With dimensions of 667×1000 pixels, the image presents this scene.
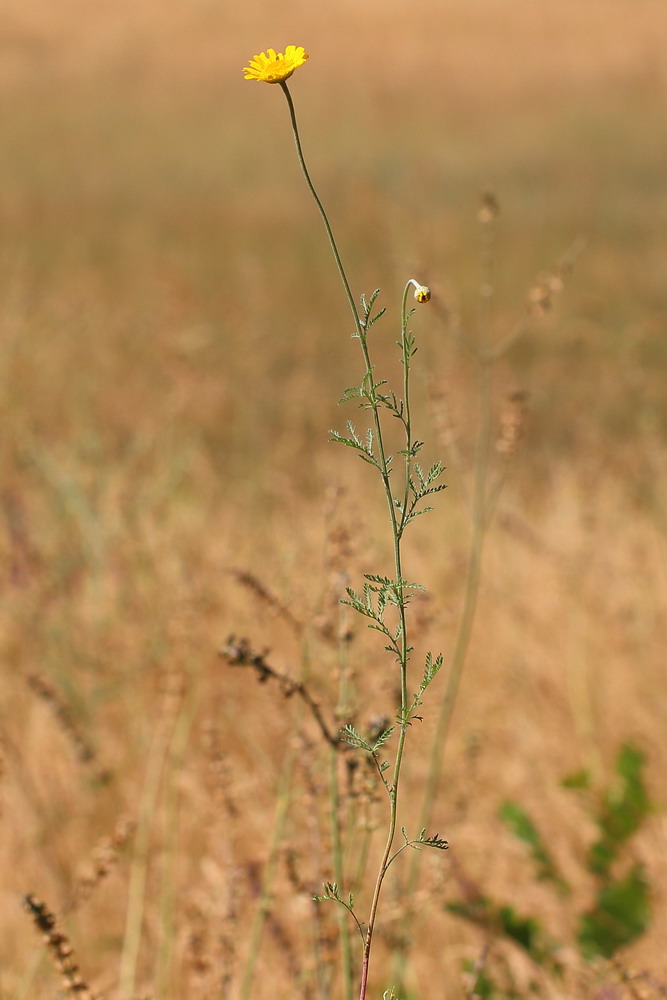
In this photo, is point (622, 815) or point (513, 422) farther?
point (622, 815)

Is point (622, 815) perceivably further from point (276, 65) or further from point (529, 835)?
point (276, 65)

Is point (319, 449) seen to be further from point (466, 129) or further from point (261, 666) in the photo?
point (466, 129)

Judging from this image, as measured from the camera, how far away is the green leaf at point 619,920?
153cm

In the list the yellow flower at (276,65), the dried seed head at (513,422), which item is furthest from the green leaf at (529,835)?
the yellow flower at (276,65)

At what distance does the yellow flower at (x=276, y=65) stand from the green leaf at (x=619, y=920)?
1.38 m

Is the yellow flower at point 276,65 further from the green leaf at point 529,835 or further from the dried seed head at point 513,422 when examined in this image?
the green leaf at point 529,835

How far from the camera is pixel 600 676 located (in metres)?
2.50

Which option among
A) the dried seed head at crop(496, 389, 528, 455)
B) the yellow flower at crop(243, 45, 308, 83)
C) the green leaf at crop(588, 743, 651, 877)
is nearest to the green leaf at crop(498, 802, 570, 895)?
the green leaf at crop(588, 743, 651, 877)

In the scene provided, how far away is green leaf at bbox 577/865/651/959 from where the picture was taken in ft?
5.03

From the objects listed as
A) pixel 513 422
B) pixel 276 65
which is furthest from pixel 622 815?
pixel 276 65

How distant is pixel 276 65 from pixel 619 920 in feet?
4.66

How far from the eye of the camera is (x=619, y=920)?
1.54 meters

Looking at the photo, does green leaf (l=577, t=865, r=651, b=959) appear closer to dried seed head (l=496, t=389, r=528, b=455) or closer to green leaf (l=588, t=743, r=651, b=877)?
green leaf (l=588, t=743, r=651, b=877)

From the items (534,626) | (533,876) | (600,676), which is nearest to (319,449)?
(534,626)
